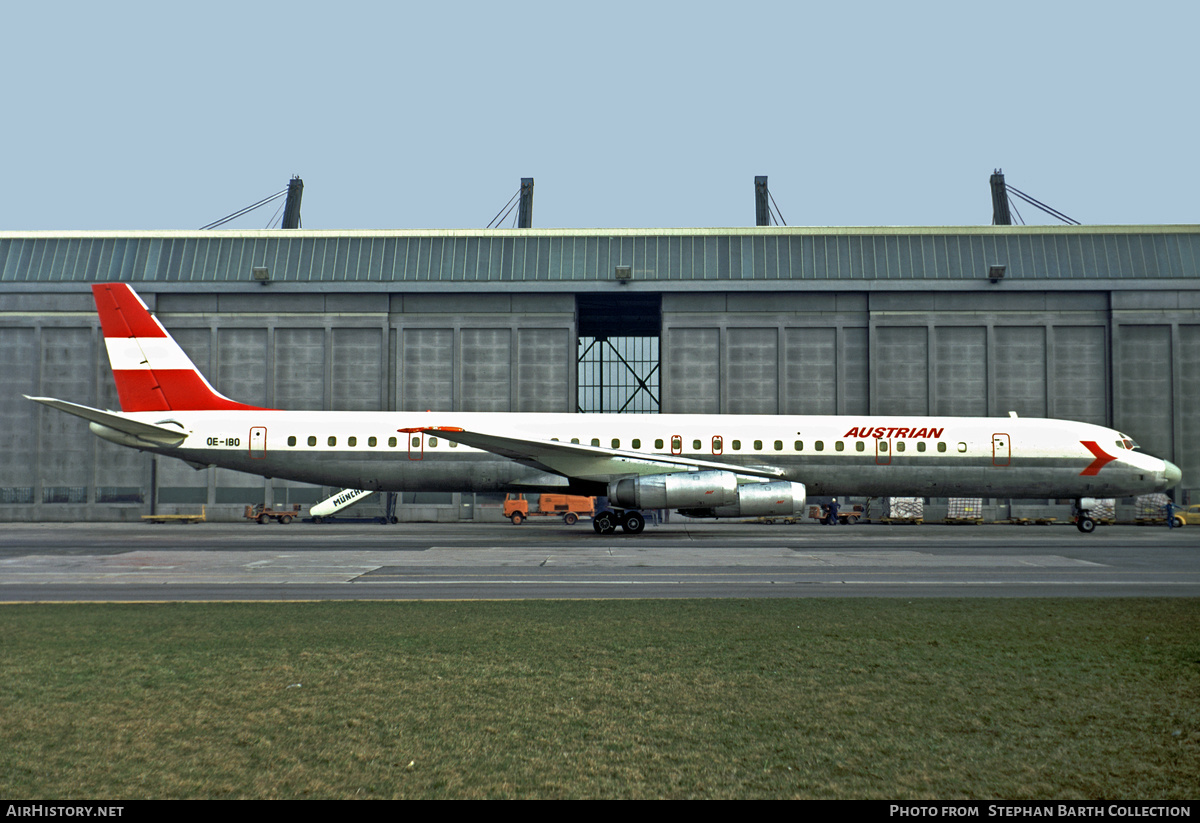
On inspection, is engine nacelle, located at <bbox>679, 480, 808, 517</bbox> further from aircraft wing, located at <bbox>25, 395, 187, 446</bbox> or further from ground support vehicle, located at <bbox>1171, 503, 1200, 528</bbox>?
ground support vehicle, located at <bbox>1171, 503, 1200, 528</bbox>

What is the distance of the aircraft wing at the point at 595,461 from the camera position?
29.3 m

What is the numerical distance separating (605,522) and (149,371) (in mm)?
17826

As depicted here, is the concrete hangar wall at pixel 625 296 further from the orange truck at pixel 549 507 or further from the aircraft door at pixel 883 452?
the aircraft door at pixel 883 452

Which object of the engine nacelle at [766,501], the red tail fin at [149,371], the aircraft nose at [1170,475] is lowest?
the engine nacelle at [766,501]

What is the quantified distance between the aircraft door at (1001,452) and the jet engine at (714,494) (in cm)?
818

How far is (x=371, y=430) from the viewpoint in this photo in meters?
31.6

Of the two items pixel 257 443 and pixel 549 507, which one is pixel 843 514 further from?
pixel 257 443

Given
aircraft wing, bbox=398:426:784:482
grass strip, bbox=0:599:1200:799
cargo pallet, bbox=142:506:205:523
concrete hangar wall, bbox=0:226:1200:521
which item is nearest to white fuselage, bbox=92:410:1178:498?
aircraft wing, bbox=398:426:784:482

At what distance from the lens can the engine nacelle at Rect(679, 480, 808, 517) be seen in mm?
27922

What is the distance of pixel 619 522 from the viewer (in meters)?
30.5

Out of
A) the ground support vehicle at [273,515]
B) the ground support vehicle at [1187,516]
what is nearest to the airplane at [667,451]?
the ground support vehicle at [1187,516]

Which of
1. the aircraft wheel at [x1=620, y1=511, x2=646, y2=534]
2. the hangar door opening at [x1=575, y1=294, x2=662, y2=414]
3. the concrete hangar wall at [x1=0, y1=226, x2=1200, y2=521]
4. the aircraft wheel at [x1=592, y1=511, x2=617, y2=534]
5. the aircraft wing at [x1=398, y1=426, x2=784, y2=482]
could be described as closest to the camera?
the aircraft wing at [x1=398, y1=426, x2=784, y2=482]

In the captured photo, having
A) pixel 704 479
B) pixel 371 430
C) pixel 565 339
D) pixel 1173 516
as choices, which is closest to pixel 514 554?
pixel 704 479
